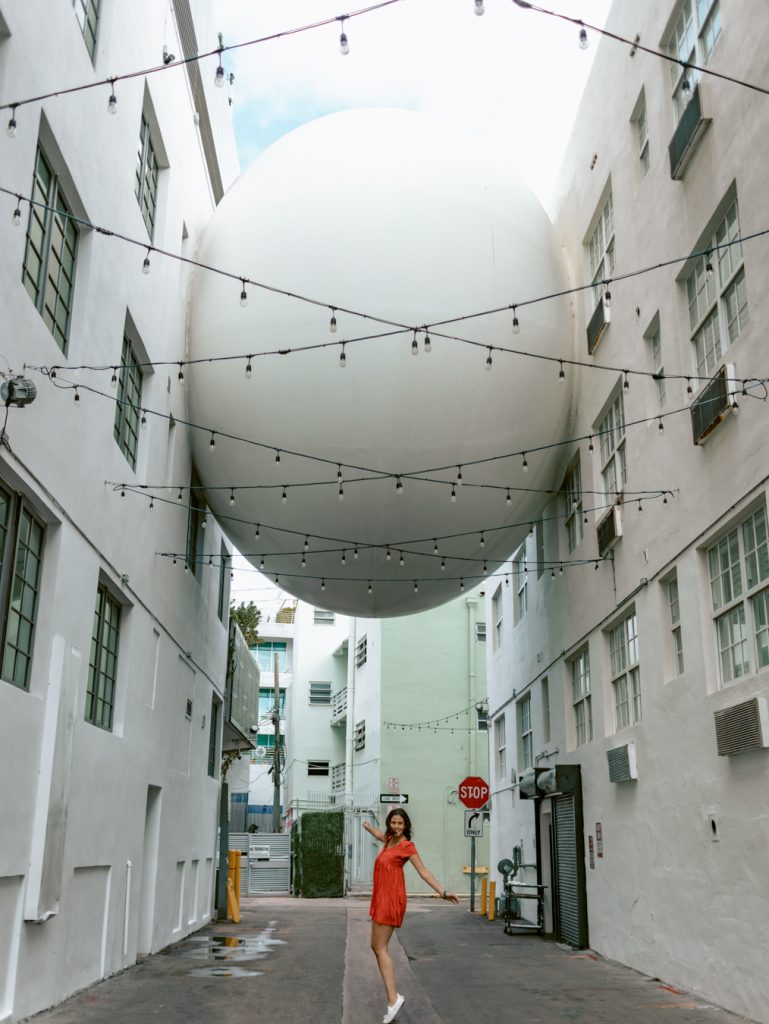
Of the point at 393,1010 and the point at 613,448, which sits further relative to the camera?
the point at 613,448

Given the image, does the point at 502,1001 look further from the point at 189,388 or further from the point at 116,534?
the point at 189,388

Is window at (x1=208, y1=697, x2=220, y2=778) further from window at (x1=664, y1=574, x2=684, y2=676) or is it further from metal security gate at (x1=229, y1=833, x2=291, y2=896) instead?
window at (x1=664, y1=574, x2=684, y2=676)

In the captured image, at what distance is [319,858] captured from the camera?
2923 centimetres

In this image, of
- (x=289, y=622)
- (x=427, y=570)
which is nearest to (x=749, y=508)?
(x=427, y=570)

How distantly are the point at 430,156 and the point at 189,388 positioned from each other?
480 cm

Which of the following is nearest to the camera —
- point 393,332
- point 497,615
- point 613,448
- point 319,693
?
point 393,332

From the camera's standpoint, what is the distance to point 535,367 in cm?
1391

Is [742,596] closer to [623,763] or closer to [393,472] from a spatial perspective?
Answer: [623,763]

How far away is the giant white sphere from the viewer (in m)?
12.9

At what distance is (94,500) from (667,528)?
20.5ft

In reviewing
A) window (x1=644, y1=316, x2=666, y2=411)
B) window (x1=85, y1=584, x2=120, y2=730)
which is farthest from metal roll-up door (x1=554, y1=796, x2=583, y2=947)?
window (x1=85, y1=584, x2=120, y2=730)

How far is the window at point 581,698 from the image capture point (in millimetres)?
15445

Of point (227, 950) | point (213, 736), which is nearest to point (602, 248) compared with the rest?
point (227, 950)

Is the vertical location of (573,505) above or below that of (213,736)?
above
